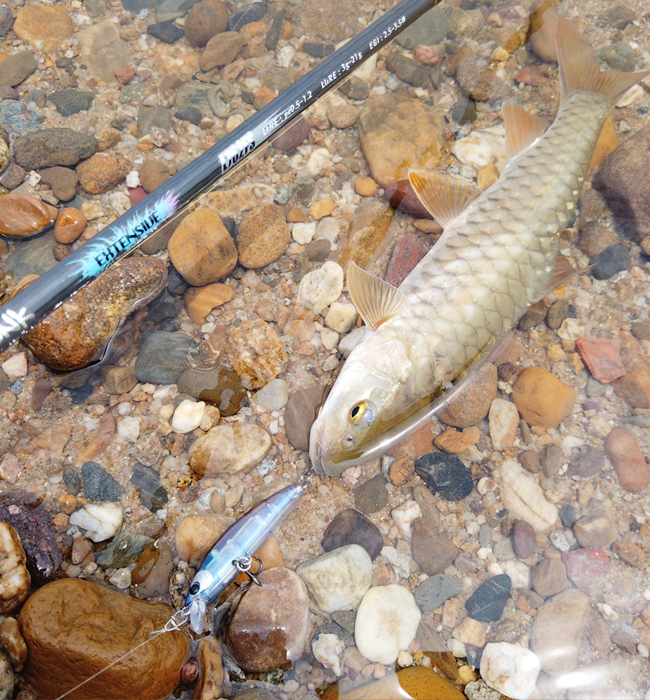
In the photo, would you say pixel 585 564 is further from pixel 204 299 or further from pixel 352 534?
pixel 204 299

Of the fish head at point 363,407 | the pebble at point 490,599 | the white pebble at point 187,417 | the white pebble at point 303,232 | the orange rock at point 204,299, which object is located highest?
the white pebble at point 303,232

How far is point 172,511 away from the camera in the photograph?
3.43m

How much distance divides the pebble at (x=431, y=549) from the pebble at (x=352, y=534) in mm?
264

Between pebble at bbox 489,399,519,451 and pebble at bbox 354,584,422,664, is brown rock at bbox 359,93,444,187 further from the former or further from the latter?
pebble at bbox 354,584,422,664

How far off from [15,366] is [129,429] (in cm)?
102

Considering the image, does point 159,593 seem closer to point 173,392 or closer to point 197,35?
point 173,392

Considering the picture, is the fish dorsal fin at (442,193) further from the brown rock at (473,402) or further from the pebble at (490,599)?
the pebble at (490,599)

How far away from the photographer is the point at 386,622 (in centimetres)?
321

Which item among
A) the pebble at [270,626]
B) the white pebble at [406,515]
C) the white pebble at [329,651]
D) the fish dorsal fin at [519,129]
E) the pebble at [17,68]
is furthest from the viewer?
the pebble at [17,68]

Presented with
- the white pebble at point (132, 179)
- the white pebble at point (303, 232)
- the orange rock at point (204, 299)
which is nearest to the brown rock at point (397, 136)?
the white pebble at point (303, 232)

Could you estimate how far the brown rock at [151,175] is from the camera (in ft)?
14.4

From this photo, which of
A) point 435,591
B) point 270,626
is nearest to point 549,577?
point 435,591

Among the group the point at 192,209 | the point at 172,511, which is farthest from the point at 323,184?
the point at 172,511

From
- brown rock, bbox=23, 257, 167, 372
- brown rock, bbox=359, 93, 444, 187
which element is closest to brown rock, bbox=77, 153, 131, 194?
brown rock, bbox=23, 257, 167, 372
